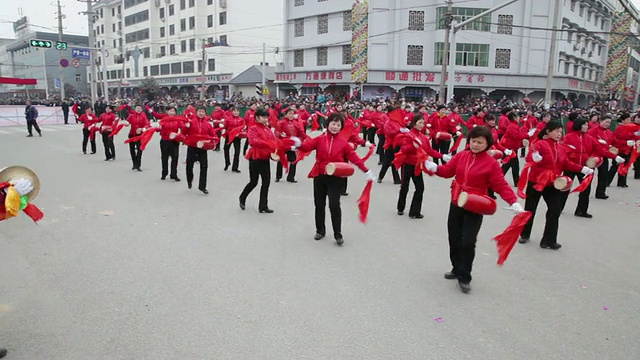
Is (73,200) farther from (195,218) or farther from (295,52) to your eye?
(295,52)

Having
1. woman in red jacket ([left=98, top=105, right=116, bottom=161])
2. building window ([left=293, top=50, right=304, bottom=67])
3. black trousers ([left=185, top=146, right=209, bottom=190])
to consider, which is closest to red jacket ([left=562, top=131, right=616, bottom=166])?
black trousers ([left=185, top=146, right=209, bottom=190])

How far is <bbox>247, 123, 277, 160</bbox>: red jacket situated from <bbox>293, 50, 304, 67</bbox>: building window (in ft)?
121

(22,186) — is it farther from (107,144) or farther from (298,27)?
(298,27)

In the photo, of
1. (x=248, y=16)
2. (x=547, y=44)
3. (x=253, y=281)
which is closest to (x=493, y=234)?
(x=253, y=281)

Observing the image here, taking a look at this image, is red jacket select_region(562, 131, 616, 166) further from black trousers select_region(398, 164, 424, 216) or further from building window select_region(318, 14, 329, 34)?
building window select_region(318, 14, 329, 34)

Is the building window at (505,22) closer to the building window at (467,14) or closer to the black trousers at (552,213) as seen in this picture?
the building window at (467,14)

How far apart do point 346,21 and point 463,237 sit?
37.3m

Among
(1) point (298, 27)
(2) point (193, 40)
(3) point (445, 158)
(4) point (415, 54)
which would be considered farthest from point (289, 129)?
(2) point (193, 40)

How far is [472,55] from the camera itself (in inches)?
1471

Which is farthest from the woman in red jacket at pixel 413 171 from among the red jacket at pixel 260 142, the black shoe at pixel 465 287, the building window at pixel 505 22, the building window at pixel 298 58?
the building window at pixel 298 58

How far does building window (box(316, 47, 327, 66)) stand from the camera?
135 feet

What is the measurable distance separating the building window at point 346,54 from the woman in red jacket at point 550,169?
113 ft

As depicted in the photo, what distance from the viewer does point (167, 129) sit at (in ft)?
33.0

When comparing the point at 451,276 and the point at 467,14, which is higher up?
the point at 467,14
